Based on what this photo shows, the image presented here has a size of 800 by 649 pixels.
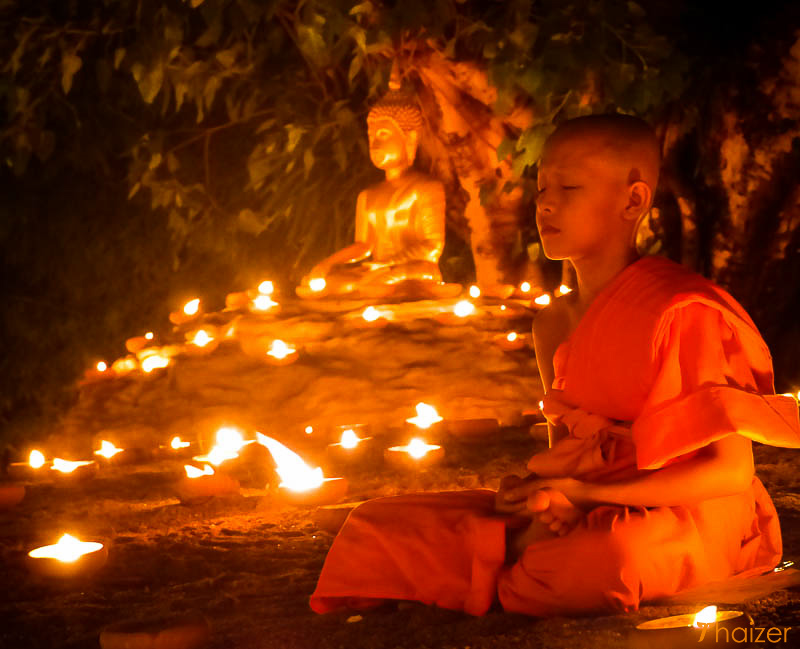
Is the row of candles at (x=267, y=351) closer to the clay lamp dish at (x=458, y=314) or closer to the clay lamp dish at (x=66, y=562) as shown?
the clay lamp dish at (x=458, y=314)

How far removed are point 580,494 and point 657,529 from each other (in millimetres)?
172

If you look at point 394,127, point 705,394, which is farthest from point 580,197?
point 394,127

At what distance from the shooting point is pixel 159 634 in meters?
2.10

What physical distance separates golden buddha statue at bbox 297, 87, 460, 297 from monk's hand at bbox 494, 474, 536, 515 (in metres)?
4.62

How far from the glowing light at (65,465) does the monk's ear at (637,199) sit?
3.30 meters

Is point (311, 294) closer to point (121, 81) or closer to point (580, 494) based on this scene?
point (121, 81)

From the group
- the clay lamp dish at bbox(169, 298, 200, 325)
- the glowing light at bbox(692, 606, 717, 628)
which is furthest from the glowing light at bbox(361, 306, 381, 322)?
the glowing light at bbox(692, 606, 717, 628)

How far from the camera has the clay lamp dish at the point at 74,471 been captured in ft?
15.3

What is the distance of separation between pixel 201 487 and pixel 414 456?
0.94m

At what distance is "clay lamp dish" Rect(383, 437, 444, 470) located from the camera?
4340mm

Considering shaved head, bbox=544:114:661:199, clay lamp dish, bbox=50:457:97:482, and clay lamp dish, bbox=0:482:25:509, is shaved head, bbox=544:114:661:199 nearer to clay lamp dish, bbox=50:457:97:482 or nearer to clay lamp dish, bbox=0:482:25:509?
clay lamp dish, bbox=0:482:25:509

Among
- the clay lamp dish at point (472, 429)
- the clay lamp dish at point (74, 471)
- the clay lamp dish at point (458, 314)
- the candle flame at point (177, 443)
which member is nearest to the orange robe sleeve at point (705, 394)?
the clay lamp dish at point (472, 429)

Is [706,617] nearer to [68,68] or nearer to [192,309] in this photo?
[68,68]

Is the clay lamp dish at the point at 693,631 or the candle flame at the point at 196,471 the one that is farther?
the candle flame at the point at 196,471
